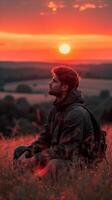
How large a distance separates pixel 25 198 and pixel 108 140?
5201 mm

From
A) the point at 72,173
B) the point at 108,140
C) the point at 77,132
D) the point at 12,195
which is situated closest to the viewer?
the point at 12,195

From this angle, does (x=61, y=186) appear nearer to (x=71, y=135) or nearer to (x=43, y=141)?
(x=71, y=135)

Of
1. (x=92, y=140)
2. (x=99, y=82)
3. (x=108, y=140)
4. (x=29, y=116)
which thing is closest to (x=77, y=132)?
(x=92, y=140)

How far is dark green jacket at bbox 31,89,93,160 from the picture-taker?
25.8 feet

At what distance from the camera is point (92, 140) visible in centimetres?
793

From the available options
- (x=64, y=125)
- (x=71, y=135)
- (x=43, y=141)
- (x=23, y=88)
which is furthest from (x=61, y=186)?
(x=23, y=88)

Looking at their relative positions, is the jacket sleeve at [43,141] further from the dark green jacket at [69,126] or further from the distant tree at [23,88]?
the distant tree at [23,88]

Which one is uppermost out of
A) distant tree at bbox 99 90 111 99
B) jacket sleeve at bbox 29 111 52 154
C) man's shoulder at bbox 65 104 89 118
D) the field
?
man's shoulder at bbox 65 104 89 118

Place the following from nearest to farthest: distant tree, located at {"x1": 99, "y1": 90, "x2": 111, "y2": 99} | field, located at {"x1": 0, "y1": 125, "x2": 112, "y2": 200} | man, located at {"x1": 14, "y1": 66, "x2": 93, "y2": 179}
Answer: field, located at {"x1": 0, "y1": 125, "x2": 112, "y2": 200}
man, located at {"x1": 14, "y1": 66, "x2": 93, "y2": 179}
distant tree, located at {"x1": 99, "y1": 90, "x2": 111, "y2": 99}

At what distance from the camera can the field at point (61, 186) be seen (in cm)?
615

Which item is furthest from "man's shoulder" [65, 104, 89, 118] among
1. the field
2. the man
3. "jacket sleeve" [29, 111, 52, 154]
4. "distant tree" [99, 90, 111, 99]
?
"distant tree" [99, 90, 111, 99]

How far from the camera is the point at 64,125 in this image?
8.02 metres

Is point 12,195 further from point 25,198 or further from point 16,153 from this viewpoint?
point 16,153

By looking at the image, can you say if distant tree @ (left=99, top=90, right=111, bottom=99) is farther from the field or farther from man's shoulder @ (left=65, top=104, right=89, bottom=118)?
the field
